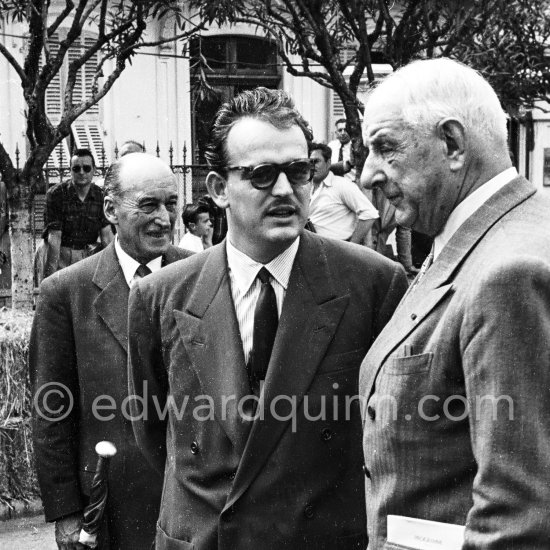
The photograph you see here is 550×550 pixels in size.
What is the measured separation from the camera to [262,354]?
10.2ft

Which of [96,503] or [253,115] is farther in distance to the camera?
[96,503]

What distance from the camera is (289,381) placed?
118 inches

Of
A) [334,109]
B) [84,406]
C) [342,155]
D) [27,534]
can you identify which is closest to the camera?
[84,406]

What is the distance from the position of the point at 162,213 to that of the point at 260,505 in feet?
5.19

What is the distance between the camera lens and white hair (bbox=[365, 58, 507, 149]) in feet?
7.79

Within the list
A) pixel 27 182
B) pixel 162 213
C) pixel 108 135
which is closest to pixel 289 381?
pixel 162 213

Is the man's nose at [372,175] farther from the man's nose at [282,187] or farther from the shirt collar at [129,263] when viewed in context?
the shirt collar at [129,263]

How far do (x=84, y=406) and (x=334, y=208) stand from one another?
21.7 feet

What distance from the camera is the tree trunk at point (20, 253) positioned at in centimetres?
830

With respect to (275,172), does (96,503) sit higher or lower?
lower

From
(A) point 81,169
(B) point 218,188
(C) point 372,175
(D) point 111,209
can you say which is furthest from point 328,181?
(C) point 372,175

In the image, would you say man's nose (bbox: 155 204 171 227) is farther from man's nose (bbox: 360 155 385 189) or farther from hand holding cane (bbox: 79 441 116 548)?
man's nose (bbox: 360 155 385 189)

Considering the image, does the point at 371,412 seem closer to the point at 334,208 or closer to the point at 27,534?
the point at 27,534

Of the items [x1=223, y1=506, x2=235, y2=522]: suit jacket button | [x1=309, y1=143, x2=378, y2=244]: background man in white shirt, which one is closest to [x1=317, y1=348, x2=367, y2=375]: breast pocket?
[x1=223, y1=506, x2=235, y2=522]: suit jacket button
